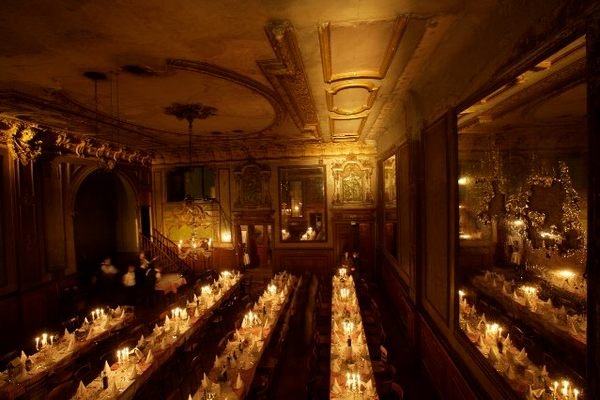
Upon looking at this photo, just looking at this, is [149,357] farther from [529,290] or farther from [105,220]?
[105,220]

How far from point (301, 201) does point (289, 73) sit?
29.7ft

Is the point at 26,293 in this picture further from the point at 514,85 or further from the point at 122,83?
the point at 514,85

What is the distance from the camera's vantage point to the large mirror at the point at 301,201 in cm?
1261

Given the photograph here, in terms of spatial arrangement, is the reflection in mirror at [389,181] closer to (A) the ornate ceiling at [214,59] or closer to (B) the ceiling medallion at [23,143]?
(A) the ornate ceiling at [214,59]

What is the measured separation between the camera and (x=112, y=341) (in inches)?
249

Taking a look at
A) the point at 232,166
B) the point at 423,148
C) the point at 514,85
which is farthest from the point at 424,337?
the point at 232,166

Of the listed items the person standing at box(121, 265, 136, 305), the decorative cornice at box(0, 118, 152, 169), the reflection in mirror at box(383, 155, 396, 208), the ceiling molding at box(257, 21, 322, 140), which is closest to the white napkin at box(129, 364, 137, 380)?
the ceiling molding at box(257, 21, 322, 140)

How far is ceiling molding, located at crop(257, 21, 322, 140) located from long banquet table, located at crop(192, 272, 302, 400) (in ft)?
14.9

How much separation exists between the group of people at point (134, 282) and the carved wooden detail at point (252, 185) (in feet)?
13.4

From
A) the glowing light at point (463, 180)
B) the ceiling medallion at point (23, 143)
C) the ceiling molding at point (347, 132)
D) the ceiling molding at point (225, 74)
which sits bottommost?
the glowing light at point (463, 180)

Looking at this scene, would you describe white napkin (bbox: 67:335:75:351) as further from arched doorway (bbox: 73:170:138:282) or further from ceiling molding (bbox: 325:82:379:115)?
arched doorway (bbox: 73:170:138:282)

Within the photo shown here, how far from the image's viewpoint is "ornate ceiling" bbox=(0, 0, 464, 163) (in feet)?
11.0

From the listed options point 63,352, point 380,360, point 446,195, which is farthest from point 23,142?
point 446,195

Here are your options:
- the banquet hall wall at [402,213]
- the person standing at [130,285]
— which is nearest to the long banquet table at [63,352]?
the person standing at [130,285]
